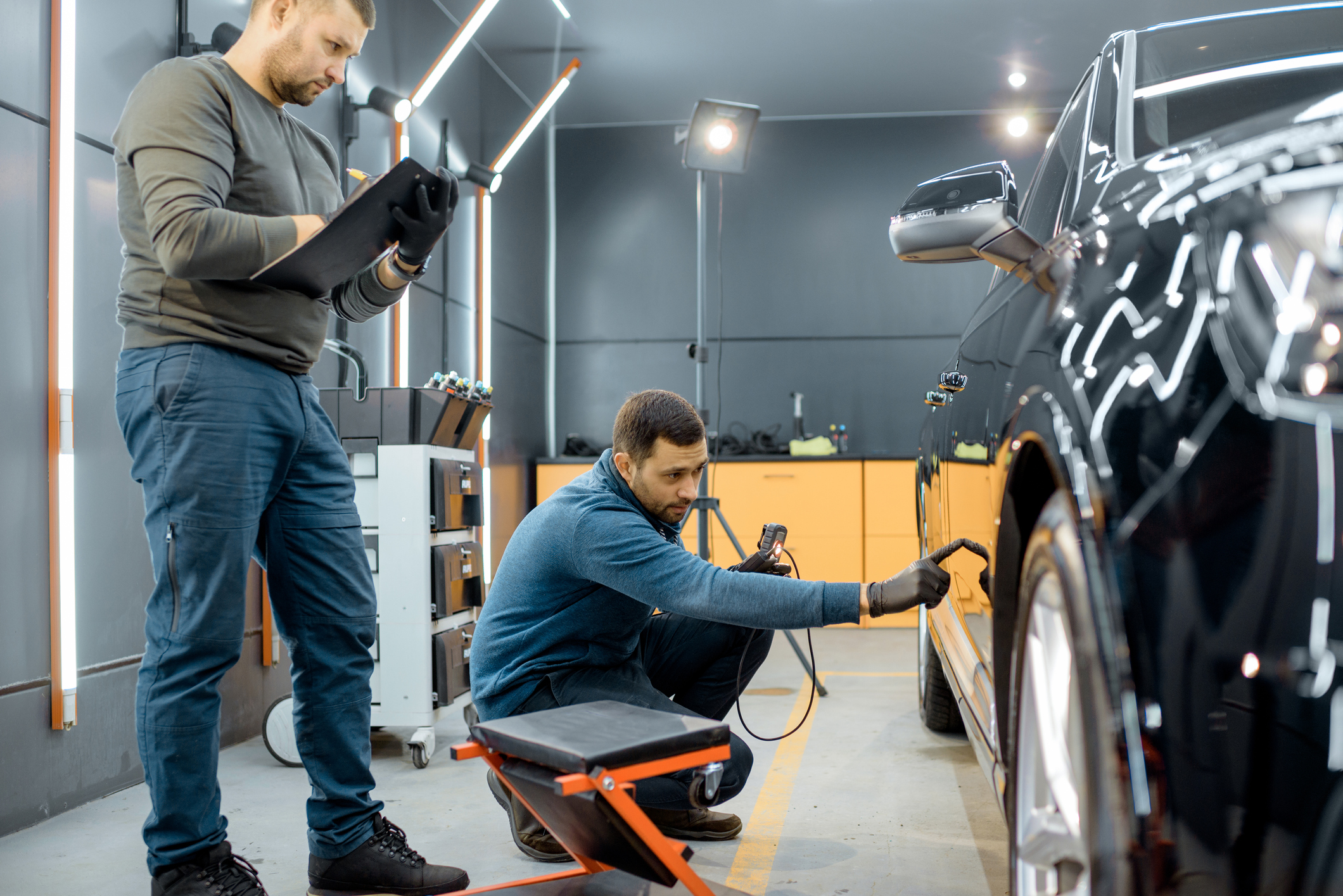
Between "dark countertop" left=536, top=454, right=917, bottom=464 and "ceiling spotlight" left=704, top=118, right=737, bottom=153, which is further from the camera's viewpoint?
"dark countertop" left=536, top=454, right=917, bottom=464

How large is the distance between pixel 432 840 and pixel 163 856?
72 cm

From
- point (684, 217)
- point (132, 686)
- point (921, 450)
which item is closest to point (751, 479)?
point (684, 217)

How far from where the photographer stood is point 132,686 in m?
2.74

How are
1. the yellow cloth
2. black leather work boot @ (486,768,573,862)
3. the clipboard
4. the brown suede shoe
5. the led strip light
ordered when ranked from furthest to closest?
the yellow cloth
the led strip light
the brown suede shoe
black leather work boot @ (486,768,573,862)
the clipboard

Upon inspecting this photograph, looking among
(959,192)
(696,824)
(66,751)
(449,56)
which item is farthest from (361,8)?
(449,56)

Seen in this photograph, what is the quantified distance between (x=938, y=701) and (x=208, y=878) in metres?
2.15

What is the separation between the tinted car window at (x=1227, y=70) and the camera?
1.43m

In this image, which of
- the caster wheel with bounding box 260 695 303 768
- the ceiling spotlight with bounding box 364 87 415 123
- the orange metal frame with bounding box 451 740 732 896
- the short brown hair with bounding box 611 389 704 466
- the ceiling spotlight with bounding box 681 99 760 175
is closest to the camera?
the orange metal frame with bounding box 451 740 732 896

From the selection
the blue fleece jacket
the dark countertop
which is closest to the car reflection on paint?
the blue fleece jacket

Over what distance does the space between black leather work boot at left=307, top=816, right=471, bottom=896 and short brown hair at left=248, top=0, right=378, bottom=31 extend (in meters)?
1.39

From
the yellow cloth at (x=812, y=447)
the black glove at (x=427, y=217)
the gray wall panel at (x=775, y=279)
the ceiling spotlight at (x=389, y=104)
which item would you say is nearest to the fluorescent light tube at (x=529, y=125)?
the gray wall panel at (x=775, y=279)

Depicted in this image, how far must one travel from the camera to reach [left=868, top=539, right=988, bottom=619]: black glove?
1.51 metres

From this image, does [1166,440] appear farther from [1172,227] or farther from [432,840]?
[432,840]

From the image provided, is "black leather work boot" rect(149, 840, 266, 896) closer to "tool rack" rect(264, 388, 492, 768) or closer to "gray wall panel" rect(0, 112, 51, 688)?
"gray wall panel" rect(0, 112, 51, 688)
